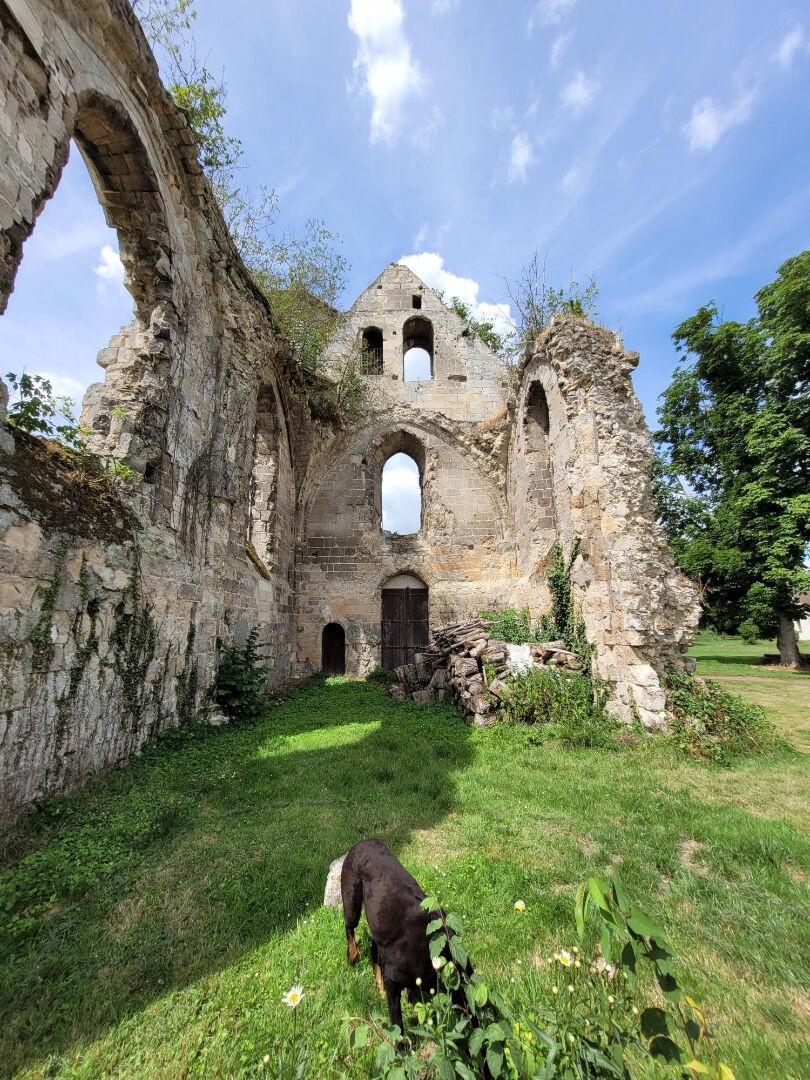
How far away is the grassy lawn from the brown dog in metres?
0.18

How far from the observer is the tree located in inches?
530

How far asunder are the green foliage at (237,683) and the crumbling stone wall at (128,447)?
1.03 ft

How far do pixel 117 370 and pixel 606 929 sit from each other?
6.87m

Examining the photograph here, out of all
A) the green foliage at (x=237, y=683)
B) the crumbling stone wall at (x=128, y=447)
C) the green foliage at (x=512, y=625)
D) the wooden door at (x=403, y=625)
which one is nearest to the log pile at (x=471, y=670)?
the green foliage at (x=512, y=625)

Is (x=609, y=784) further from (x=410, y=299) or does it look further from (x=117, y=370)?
(x=410, y=299)

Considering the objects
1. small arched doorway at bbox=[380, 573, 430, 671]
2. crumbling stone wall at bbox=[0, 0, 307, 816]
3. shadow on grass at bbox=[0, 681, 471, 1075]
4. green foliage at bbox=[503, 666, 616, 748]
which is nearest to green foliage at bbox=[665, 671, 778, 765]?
green foliage at bbox=[503, 666, 616, 748]

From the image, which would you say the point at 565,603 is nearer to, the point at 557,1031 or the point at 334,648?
the point at 334,648

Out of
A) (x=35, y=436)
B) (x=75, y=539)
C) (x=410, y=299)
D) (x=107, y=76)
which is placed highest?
(x=410, y=299)

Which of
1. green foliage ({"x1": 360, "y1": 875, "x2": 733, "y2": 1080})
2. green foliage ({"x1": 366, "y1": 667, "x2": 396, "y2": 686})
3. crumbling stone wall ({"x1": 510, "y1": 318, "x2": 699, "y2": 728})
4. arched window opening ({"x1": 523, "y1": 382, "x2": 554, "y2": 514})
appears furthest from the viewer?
green foliage ({"x1": 366, "y1": 667, "x2": 396, "y2": 686})

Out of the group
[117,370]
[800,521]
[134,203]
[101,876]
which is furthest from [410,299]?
[101,876]

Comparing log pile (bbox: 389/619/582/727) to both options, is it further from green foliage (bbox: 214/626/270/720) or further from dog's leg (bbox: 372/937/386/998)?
dog's leg (bbox: 372/937/386/998)

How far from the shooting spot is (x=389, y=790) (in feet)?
13.5

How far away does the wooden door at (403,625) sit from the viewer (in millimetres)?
11547

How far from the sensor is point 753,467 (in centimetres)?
1438
